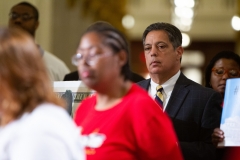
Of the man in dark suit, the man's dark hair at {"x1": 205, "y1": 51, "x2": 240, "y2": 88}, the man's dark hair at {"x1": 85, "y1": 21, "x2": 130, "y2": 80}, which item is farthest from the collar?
the man's dark hair at {"x1": 85, "y1": 21, "x2": 130, "y2": 80}

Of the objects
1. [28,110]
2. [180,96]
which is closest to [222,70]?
[180,96]

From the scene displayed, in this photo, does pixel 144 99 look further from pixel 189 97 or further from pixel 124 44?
pixel 189 97

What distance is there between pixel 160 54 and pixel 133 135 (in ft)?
5.41

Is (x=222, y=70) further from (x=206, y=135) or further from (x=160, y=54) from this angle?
(x=206, y=135)

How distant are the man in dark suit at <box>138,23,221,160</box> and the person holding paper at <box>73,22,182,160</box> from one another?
1.22 m

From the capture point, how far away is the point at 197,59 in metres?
27.5

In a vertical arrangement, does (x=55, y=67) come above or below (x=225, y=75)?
below

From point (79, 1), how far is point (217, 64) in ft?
24.0

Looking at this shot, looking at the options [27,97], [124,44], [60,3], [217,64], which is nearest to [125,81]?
[124,44]

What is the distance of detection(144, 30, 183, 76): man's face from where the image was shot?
14.0ft

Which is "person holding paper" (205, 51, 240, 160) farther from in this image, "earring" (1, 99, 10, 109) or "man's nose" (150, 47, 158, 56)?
"earring" (1, 99, 10, 109)

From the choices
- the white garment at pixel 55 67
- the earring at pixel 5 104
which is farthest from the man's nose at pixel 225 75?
the earring at pixel 5 104

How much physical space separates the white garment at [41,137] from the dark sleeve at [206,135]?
175cm

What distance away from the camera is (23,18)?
6543 mm
